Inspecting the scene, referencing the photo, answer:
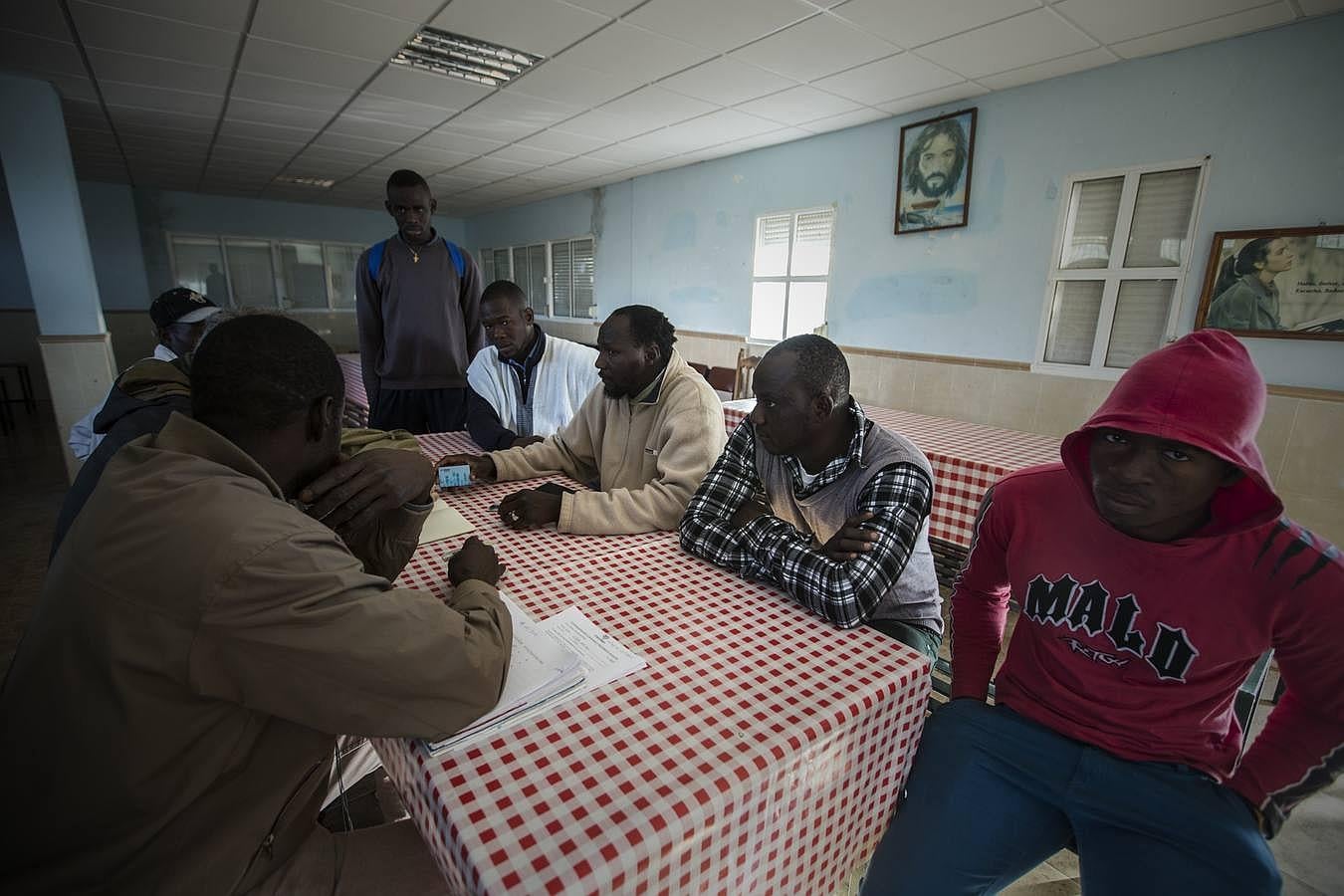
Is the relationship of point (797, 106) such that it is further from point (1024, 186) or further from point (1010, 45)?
point (1024, 186)

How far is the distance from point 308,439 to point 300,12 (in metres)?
3.33

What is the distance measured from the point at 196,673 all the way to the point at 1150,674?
148cm

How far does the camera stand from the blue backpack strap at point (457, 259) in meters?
2.96

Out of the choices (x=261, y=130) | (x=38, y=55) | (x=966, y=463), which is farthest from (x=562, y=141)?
(x=966, y=463)

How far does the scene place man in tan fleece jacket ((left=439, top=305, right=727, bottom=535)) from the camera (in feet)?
5.11

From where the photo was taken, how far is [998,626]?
1.34 m

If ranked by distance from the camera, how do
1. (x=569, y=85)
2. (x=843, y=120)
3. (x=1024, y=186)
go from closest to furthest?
(x=1024, y=186) → (x=569, y=85) → (x=843, y=120)

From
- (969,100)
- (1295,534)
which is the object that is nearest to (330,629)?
(1295,534)

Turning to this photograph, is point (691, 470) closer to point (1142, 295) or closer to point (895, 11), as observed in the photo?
point (895, 11)

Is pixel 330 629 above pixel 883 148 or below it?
below

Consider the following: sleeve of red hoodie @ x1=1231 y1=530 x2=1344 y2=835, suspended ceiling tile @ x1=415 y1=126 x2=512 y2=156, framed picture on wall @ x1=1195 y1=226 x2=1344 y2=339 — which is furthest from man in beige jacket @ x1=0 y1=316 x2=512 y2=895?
suspended ceiling tile @ x1=415 y1=126 x2=512 y2=156

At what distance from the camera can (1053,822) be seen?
3.58 feet

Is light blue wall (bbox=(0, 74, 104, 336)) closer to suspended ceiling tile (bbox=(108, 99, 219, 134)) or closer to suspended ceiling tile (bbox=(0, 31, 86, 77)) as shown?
suspended ceiling tile (bbox=(0, 31, 86, 77))

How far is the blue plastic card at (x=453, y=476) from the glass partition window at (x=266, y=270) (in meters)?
9.11
